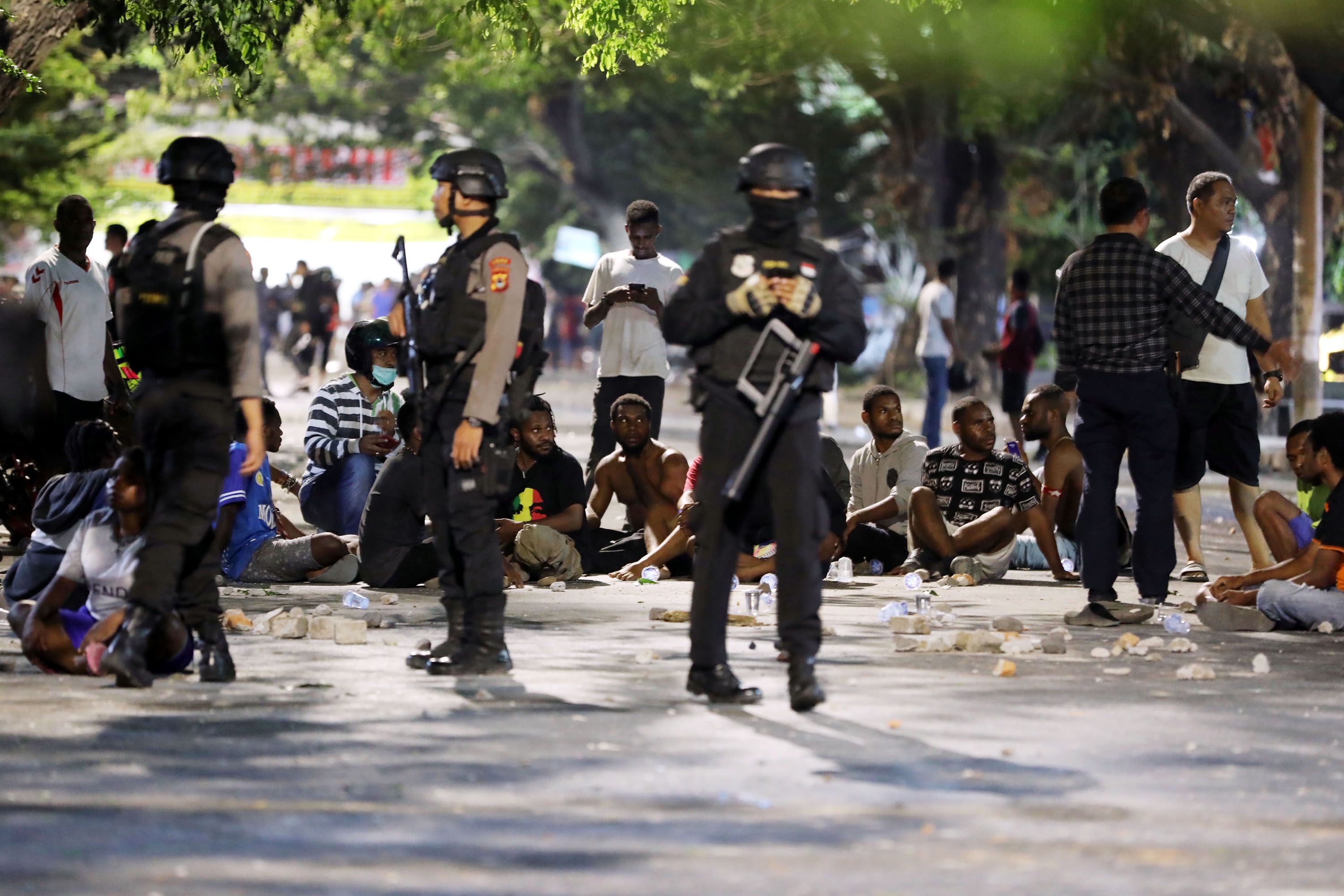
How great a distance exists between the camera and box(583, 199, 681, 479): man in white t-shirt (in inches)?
496

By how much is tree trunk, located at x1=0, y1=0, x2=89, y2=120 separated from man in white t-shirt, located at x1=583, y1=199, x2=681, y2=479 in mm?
3312

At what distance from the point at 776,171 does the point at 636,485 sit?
507 centimetres

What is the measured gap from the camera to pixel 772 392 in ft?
23.0

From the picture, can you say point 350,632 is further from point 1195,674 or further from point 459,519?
point 1195,674

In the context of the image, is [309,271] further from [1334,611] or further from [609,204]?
[1334,611]

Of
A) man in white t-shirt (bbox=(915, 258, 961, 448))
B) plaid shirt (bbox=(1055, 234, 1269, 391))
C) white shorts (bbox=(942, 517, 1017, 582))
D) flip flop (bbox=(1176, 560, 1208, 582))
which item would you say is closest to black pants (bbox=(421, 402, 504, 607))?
plaid shirt (bbox=(1055, 234, 1269, 391))

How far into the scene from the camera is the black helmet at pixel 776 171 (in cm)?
709

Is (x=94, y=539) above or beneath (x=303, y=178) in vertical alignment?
beneath

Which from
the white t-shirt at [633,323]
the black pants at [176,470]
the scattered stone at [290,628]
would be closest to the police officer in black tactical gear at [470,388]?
the black pants at [176,470]

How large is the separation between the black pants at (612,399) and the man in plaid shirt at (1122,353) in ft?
12.0

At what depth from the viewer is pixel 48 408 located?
11.9 m

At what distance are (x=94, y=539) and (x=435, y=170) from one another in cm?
181

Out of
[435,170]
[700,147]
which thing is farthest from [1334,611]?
[700,147]

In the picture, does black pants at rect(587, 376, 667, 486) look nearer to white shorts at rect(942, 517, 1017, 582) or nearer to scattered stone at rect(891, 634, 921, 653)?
white shorts at rect(942, 517, 1017, 582)
